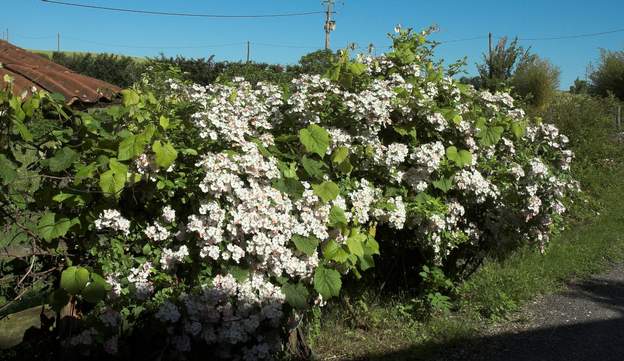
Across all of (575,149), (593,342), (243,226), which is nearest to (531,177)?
(593,342)

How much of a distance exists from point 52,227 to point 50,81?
2117 mm

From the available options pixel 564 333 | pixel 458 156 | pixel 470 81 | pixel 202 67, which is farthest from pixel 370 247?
pixel 202 67

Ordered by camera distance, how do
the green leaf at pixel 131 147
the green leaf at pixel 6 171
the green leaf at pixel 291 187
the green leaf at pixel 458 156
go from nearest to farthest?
the green leaf at pixel 6 171 → the green leaf at pixel 131 147 → the green leaf at pixel 291 187 → the green leaf at pixel 458 156

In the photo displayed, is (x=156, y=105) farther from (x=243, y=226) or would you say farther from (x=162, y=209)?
(x=243, y=226)

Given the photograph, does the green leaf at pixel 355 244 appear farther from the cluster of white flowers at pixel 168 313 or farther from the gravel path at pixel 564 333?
the gravel path at pixel 564 333

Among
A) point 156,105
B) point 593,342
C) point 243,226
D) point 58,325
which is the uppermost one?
point 156,105

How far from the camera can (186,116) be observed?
134 inches

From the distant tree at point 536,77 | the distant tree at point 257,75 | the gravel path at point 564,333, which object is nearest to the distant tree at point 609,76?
the distant tree at point 536,77

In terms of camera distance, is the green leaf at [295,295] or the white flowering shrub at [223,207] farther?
the green leaf at [295,295]

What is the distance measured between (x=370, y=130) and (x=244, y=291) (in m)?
1.49

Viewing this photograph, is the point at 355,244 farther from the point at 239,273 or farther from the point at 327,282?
the point at 239,273

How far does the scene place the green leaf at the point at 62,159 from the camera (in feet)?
9.38

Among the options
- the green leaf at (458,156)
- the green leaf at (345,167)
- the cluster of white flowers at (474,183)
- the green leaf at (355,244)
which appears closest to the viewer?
the green leaf at (355,244)

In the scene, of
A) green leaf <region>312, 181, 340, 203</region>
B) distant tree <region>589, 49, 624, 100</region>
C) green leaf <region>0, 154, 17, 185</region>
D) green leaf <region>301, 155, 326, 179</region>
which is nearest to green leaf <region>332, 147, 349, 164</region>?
green leaf <region>301, 155, 326, 179</region>
